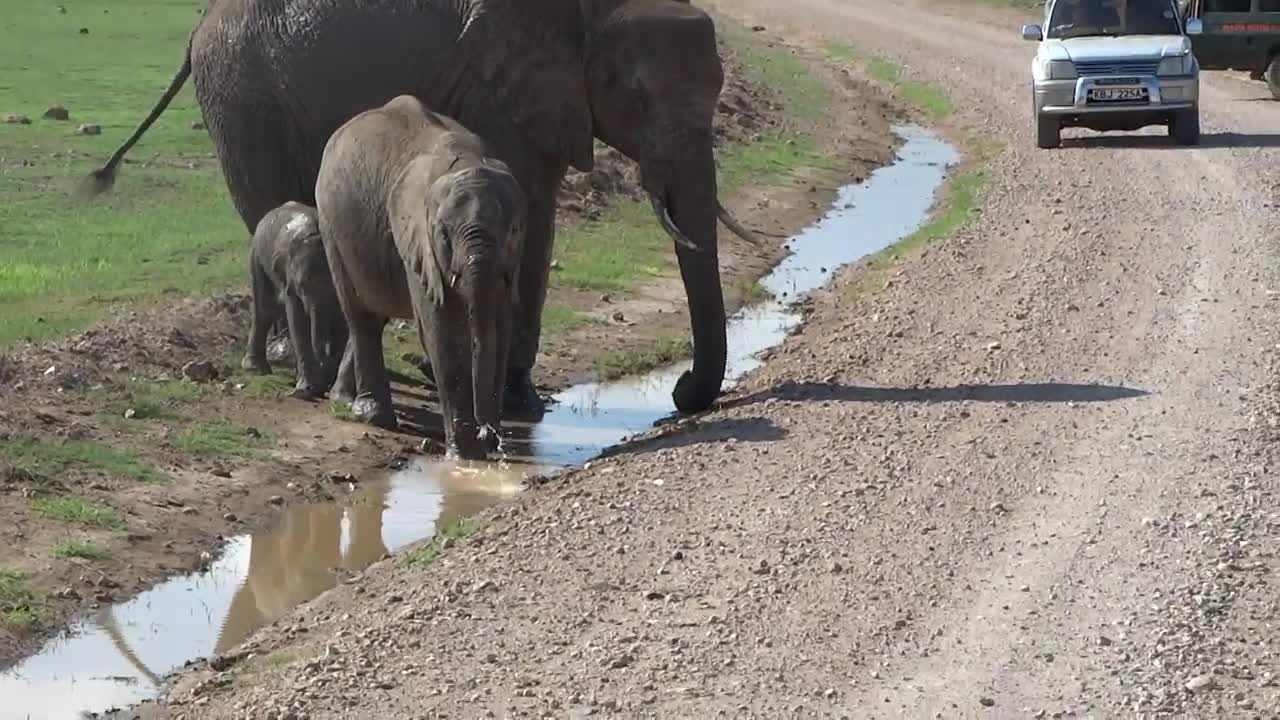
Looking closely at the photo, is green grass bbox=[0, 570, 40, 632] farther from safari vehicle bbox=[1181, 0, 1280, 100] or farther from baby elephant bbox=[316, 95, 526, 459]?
safari vehicle bbox=[1181, 0, 1280, 100]

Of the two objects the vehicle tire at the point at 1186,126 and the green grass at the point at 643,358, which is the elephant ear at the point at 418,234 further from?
the vehicle tire at the point at 1186,126

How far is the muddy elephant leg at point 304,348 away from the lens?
1427 cm

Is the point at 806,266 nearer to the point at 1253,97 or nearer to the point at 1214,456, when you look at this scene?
the point at 1214,456

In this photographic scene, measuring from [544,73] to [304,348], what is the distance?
2245 mm

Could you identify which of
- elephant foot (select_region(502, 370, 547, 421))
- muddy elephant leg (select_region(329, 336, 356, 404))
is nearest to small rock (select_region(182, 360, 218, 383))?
muddy elephant leg (select_region(329, 336, 356, 404))

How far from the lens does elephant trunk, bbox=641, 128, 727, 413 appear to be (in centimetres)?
1338

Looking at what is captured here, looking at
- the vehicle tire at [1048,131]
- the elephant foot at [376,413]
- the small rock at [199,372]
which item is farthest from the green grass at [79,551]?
the vehicle tire at [1048,131]

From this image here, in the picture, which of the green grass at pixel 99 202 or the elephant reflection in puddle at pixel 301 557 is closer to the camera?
the elephant reflection in puddle at pixel 301 557

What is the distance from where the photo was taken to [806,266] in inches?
816

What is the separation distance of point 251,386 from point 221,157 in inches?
85.3

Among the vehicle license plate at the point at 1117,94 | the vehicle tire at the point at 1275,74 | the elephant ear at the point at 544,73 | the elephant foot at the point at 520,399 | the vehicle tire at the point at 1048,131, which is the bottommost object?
the vehicle tire at the point at 1275,74

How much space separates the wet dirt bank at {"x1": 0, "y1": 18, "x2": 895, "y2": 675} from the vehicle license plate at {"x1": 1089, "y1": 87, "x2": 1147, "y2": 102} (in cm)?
1037

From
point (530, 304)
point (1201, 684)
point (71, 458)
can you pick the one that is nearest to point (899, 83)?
point (530, 304)

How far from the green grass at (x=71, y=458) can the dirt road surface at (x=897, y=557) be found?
2076mm
